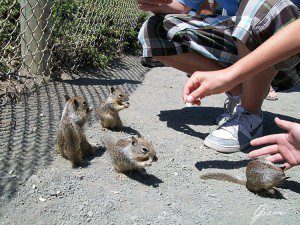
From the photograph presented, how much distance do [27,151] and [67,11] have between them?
8.99ft

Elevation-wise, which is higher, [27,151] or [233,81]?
[233,81]

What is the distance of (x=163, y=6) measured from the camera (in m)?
4.36

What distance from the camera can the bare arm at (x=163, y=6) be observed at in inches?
164

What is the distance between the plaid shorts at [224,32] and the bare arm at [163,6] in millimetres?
112

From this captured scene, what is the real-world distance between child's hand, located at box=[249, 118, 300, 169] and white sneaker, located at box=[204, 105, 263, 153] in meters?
0.53

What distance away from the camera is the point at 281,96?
5.79 meters

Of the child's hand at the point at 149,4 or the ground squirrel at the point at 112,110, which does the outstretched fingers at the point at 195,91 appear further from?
the child's hand at the point at 149,4

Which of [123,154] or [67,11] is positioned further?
[67,11]

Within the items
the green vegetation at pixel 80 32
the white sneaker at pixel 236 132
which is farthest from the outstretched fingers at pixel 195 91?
the green vegetation at pixel 80 32

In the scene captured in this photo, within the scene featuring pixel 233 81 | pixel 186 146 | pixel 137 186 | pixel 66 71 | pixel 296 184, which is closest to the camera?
pixel 233 81

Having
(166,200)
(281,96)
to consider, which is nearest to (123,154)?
(166,200)

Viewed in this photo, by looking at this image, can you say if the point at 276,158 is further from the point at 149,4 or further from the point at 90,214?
the point at 149,4

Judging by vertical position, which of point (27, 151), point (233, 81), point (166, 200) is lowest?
point (27, 151)

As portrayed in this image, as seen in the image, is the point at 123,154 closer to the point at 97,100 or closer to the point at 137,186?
the point at 137,186
